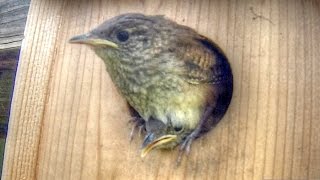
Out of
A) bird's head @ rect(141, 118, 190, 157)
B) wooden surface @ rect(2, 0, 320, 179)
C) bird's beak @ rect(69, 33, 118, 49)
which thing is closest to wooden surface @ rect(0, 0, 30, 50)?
wooden surface @ rect(2, 0, 320, 179)

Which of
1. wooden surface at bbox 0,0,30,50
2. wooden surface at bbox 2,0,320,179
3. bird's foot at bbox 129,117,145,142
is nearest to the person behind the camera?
wooden surface at bbox 2,0,320,179

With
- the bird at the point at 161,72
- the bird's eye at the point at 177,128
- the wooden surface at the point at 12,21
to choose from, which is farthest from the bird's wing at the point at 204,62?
the wooden surface at the point at 12,21

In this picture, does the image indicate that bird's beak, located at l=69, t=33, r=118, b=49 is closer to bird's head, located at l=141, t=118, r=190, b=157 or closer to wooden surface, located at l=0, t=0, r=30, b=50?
bird's head, located at l=141, t=118, r=190, b=157

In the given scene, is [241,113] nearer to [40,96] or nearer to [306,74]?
[306,74]

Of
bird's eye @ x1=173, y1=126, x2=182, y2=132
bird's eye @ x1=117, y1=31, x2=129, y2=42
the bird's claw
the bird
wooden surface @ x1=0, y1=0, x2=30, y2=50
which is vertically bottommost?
the bird's claw

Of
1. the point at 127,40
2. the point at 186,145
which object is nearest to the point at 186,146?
the point at 186,145

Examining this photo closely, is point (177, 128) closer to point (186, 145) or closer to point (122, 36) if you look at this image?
point (186, 145)

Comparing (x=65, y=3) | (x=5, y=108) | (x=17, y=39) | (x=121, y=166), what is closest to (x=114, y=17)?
(x=65, y=3)
